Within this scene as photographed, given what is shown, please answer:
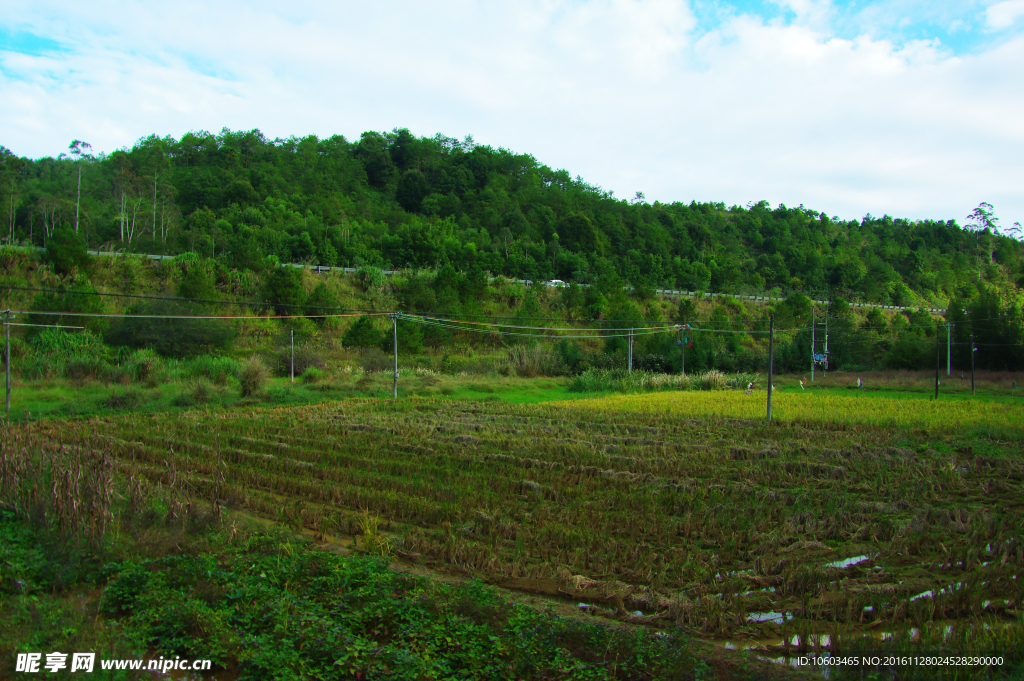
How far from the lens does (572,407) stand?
23562mm

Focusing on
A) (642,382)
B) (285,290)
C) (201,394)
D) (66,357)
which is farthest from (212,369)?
(642,382)

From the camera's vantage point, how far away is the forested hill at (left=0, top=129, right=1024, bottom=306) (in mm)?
52000

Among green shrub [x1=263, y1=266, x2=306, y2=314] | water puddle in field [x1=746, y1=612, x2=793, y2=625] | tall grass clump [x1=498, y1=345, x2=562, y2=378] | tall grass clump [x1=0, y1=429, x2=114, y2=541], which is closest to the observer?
water puddle in field [x1=746, y1=612, x2=793, y2=625]

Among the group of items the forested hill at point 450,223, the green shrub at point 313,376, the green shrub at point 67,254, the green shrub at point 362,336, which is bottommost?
the green shrub at point 313,376

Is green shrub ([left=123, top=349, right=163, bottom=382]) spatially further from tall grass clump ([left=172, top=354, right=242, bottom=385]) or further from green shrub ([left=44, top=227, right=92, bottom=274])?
green shrub ([left=44, top=227, right=92, bottom=274])

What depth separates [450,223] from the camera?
67062mm

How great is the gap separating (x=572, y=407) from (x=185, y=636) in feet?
64.5

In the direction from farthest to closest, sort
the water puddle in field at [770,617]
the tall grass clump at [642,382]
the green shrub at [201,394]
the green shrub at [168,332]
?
the tall grass clump at [642,382]
the green shrub at [168,332]
the green shrub at [201,394]
the water puddle in field at [770,617]

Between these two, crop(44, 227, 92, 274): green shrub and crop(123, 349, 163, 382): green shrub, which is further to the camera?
crop(44, 227, 92, 274): green shrub

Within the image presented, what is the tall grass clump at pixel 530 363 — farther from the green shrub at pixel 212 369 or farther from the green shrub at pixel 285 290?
the green shrub at pixel 212 369

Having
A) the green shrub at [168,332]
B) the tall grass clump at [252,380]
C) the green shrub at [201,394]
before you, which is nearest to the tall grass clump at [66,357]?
the green shrub at [168,332]

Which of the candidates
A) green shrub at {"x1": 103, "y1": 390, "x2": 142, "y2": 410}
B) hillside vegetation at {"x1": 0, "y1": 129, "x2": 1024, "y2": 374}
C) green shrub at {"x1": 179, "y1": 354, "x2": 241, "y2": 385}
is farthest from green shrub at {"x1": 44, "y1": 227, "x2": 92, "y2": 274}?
green shrub at {"x1": 103, "y1": 390, "x2": 142, "y2": 410}

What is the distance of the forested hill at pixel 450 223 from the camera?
52.0m

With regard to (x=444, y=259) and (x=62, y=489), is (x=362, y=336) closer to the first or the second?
(x=444, y=259)
